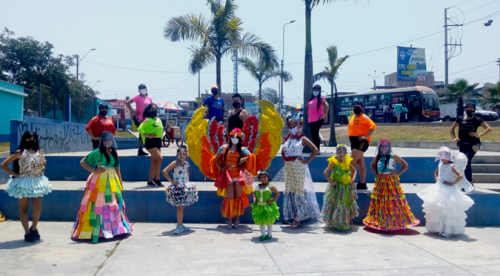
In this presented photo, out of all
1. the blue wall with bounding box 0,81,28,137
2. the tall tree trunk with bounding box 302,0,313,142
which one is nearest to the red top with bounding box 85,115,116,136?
the tall tree trunk with bounding box 302,0,313,142

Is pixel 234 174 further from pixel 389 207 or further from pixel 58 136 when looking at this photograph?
pixel 58 136

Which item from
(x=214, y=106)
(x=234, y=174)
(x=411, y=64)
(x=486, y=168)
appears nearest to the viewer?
(x=234, y=174)

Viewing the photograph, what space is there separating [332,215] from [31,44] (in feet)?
103

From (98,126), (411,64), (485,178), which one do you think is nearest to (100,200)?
(98,126)

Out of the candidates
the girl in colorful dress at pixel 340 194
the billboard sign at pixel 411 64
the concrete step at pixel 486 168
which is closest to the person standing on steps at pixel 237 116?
the girl in colorful dress at pixel 340 194

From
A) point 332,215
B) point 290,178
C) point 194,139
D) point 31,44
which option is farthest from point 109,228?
point 31,44

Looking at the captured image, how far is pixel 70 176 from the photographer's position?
35.1ft

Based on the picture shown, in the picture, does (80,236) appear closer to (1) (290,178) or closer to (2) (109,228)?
(2) (109,228)

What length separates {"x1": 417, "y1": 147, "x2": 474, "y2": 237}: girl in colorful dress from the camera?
746 centimetres

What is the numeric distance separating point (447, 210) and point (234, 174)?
3.44 m

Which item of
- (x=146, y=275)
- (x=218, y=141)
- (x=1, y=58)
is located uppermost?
(x=1, y=58)

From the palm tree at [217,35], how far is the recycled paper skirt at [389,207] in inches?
500

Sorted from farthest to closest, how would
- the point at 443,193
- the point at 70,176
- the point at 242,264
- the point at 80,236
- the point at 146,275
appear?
the point at 70,176, the point at 443,193, the point at 80,236, the point at 242,264, the point at 146,275

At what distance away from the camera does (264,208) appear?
7.15 m
